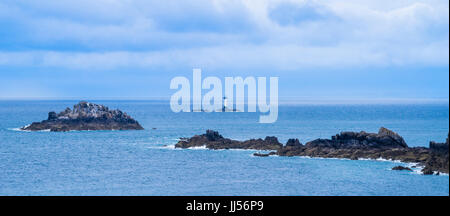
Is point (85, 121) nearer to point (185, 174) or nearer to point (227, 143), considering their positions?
point (227, 143)

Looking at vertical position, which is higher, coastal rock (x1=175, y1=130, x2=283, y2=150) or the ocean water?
coastal rock (x1=175, y1=130, x2=283, y2=150)

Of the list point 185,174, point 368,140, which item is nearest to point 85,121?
point 185,174

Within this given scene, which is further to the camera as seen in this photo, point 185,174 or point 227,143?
point 227,143

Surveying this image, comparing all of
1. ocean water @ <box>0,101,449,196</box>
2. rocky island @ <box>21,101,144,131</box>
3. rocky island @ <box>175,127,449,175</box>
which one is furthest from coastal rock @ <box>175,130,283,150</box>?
rocky island @ <box>21,101,144,131</box>

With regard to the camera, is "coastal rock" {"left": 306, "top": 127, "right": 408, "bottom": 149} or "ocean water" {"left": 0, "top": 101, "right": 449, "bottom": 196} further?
"coastal rock" {"left": 306, "top": 127, "right": 408, "bottom": 149}

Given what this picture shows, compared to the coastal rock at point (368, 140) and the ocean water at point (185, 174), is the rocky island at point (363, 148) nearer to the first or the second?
the coastal rock at point (368, 140)

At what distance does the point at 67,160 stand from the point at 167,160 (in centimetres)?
986

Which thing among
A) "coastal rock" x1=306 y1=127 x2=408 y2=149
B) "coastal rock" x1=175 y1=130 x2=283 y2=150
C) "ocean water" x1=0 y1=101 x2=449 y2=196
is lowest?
"ocean water" x1=0 y1=101 x2=449 y2=196

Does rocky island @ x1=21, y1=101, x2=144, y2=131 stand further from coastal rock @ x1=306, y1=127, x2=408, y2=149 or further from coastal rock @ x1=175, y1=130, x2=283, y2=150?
coastal rock @ x1=306, y1=127, x2=408, y2=149

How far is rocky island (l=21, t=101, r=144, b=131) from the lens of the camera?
81438mm

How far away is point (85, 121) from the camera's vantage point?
272 ft

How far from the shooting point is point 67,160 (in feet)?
162

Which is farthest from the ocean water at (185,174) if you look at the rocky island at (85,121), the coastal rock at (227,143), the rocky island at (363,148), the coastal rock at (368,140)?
the rocky island at (85,121)
